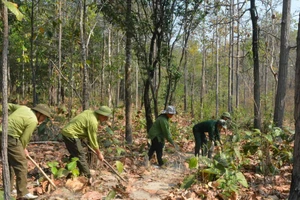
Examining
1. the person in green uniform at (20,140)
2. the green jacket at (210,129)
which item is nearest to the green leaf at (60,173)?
the person in green uniform at (20,140)

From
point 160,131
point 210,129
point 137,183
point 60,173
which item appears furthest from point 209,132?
point 60,173

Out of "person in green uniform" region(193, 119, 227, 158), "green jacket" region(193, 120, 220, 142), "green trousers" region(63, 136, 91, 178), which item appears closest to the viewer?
"green trousers" region(63, 136, 91, 178)

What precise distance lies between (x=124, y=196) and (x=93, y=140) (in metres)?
1.10

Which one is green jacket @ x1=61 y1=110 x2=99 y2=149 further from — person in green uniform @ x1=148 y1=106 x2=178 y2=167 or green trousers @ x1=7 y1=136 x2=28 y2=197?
person in green uniform @ x1=148 y1=106 x2=178 y2=167

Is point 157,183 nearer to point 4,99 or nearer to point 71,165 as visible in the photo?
point 71,165

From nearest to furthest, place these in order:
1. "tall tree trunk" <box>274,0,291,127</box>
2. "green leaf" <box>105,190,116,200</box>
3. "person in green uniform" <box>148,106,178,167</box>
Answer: "green leaf" <box>105,190,116,200</box> < "person in green uniform" <box>148,106,178,167</box> < "tall tree trunk" <box>274,0,291,127</box>

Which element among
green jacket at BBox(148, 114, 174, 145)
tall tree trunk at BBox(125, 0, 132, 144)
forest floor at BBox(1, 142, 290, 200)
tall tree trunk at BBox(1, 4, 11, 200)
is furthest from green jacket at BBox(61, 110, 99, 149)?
tall tree trunk at BBox(125, 0, 132, 144)

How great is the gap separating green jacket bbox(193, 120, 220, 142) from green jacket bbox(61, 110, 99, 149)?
3.06m

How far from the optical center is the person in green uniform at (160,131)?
6.21 meters

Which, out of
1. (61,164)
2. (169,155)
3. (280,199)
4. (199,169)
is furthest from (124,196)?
(169,155)

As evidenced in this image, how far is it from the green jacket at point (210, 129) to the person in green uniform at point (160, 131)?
115 centimetres

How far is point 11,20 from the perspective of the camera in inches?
311

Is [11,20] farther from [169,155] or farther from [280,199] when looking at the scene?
[280,199]

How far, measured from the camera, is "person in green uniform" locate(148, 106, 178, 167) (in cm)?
621
